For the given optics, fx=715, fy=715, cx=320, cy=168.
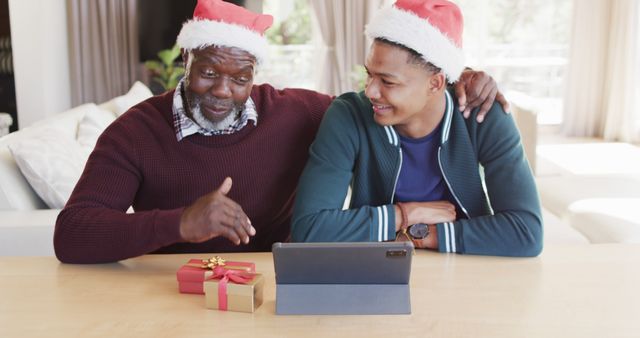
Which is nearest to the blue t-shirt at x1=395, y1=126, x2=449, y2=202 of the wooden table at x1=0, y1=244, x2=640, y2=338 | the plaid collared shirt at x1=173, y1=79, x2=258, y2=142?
the wooden table at x1=0, y1=244, x2=640, y2=338

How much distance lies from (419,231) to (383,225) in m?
0.08

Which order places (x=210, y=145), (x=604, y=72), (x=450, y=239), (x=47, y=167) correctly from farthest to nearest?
(x=604, y=72)
(x=47, y=167)
(x=210, y=145)
(x=450, y=239)

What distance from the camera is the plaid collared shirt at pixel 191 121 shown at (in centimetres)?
180

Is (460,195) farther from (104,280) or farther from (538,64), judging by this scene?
(538,64)

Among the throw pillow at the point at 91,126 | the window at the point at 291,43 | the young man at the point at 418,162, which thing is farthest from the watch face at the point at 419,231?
the window at the point at 291,43

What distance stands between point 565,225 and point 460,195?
1.40 meters

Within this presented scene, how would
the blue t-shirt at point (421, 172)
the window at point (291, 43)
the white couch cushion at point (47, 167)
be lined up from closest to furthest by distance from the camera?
the blue t-shirt at point (421, 172), the white couch cushion at point (47, 167), the window at point (291, 43)

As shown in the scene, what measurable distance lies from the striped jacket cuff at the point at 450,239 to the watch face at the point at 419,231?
0.04 m

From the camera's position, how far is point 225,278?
130cm

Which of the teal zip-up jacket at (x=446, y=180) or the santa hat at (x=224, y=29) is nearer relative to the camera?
the teal zip-up jacket at (x=446, y=180)

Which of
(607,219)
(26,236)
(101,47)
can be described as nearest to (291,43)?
(101,47)

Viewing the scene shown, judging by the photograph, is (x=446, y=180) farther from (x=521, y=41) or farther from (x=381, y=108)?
(x=521, y=41)

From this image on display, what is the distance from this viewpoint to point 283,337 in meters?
1.17

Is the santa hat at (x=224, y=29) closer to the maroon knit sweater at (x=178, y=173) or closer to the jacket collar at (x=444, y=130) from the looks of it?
the maroon knit sweater at (x=178, y=173)
